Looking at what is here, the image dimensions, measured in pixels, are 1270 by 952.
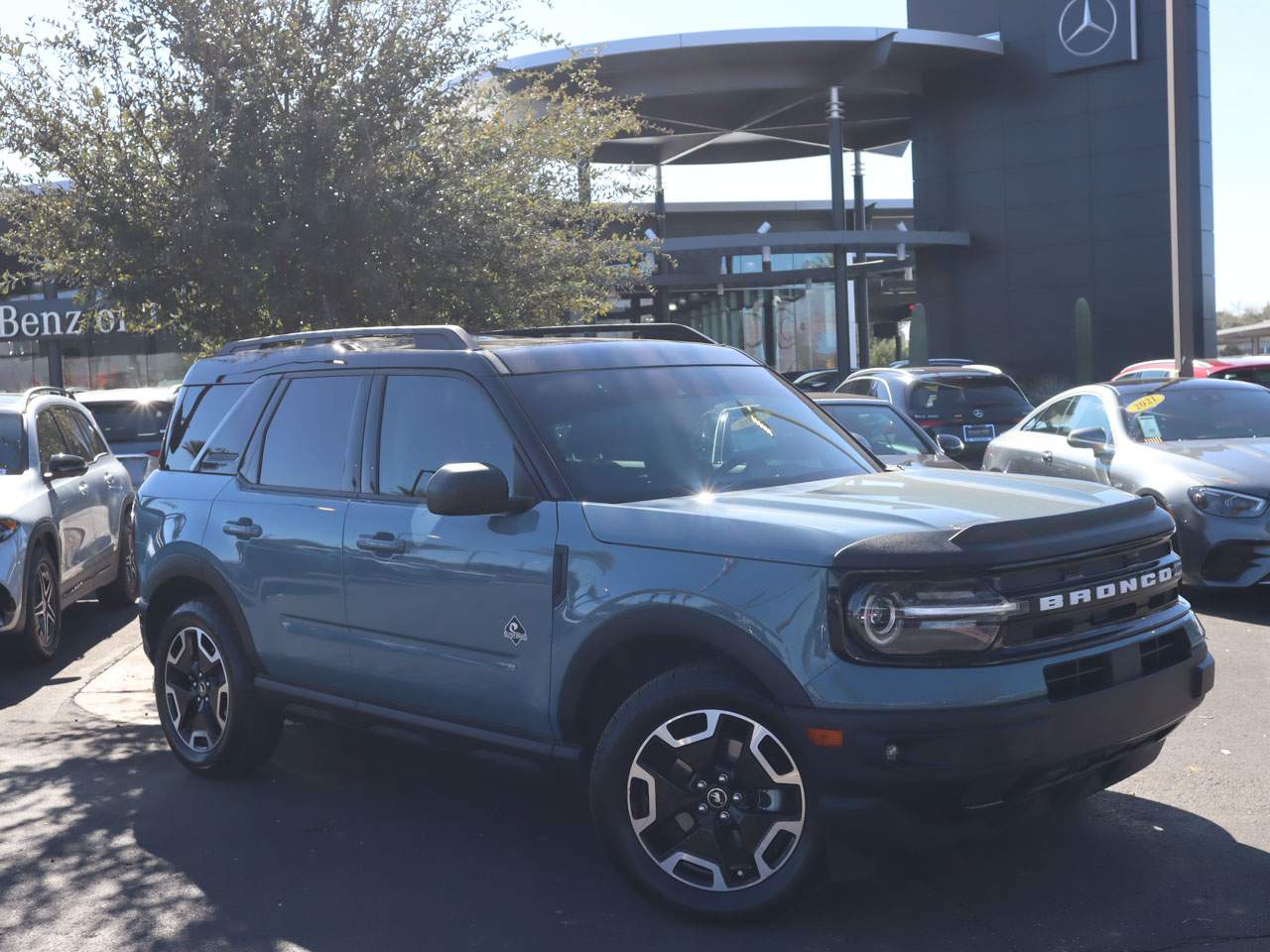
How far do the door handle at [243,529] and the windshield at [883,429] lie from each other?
5.95m

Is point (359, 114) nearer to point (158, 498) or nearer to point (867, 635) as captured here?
point (158, 498)

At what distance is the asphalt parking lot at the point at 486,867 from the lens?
409cm

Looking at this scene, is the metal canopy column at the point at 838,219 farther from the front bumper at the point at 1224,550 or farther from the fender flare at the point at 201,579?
the fender flare at the point at 201,579

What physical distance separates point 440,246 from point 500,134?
1328 mm

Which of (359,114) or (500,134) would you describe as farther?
(500,134)

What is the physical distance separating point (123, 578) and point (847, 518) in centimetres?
864

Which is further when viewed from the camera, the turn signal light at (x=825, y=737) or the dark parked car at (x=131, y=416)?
Answer: the dark parked car at (x=131, y=416)

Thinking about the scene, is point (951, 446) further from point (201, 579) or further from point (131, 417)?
point (131, 417)

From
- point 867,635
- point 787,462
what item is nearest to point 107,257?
point 787,462

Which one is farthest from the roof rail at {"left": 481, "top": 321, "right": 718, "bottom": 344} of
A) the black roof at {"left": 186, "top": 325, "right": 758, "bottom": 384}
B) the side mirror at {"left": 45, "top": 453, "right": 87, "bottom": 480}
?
the side mirror at {"left": 45, "top": 453, "right": 87, "bottom": 480}

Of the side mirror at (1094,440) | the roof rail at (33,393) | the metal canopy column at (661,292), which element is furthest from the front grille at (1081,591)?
the metal canopy column at (661,292)

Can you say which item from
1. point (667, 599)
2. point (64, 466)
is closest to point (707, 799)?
point (667, 599)

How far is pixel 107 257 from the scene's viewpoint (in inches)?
402

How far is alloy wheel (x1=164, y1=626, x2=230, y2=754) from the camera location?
19.7ft
